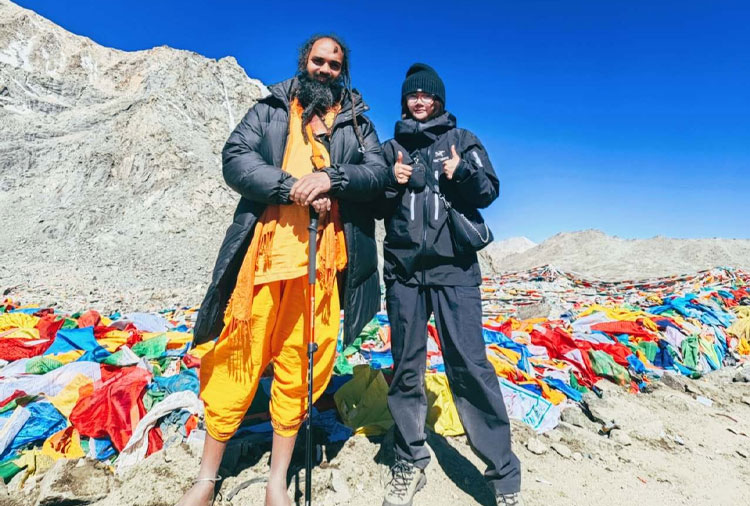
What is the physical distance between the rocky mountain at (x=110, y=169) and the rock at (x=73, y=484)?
9.43 m

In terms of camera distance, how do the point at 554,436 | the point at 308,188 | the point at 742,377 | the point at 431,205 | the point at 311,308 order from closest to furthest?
the point at 308,188 < the point at 311,308 < the point at 431,205 < the point at 554,436 < the point at 742,377

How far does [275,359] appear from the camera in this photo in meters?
2.27

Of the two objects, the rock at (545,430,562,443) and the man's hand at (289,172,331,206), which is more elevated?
the man's hand at (289,172,331,206)

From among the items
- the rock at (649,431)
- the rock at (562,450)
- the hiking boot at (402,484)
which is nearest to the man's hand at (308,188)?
the hiking boot at (402,484)

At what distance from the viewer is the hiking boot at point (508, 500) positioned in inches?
85.2

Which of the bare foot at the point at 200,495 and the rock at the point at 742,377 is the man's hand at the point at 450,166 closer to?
the bare foot at the point at 200,495

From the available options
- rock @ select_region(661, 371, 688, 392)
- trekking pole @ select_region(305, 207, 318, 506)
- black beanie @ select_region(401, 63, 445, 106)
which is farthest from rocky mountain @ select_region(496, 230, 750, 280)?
trekking pole @ select_region(305, 207, 318, 506)

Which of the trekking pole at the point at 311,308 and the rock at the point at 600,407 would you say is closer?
the trekking pole at the point at 311,308

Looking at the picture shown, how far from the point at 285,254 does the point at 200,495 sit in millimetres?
1334

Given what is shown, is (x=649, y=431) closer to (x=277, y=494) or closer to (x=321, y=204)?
(x=277, y=494)

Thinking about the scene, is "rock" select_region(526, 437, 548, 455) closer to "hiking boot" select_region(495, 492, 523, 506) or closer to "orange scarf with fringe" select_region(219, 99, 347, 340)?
"hiking boot" select_region(495, 492, 523, 506)

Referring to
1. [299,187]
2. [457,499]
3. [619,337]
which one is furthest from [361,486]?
[619,337]

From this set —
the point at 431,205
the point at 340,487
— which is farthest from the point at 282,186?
the point at 340,487

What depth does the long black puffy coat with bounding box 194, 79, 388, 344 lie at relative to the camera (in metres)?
2.08
